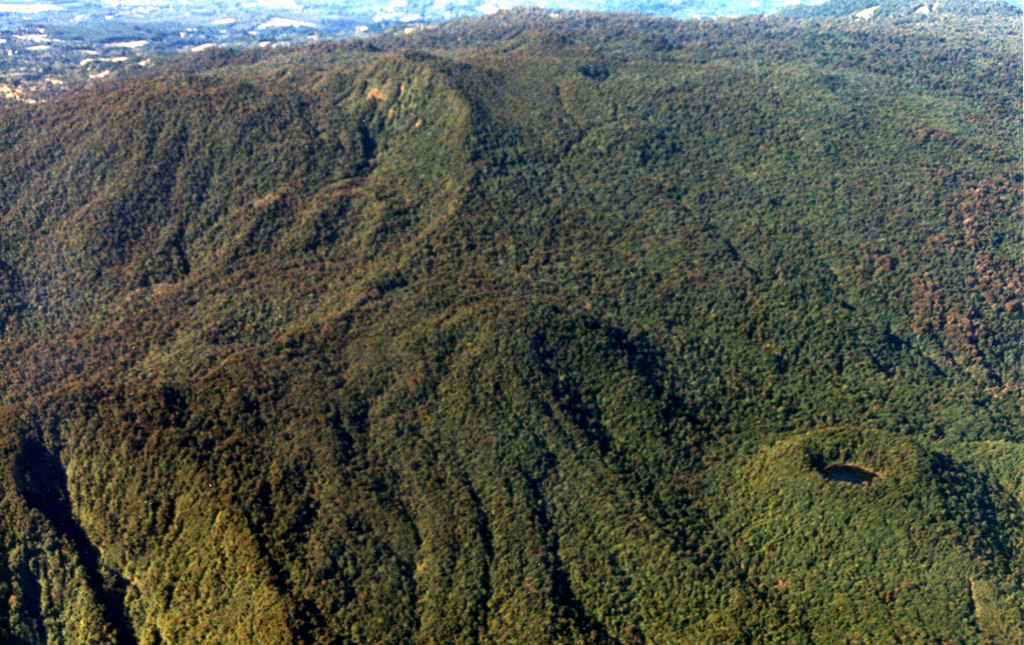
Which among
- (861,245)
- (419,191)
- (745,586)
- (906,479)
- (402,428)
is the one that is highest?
(419,191)

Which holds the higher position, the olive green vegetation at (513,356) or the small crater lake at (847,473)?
the olive green vegetation at (513,356)

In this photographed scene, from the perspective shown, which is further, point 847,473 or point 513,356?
point 513,356

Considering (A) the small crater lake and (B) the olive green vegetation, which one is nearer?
(B) the olive green vegetation

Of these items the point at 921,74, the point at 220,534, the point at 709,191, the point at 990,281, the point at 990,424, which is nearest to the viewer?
the point at 220,534

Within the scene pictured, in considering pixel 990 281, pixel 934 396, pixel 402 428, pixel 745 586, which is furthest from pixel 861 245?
pixel 402 428

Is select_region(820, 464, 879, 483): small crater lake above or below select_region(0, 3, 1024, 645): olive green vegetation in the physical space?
below

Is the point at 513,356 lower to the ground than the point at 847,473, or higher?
higher

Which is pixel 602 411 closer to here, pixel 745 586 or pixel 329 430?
pixel 745 586

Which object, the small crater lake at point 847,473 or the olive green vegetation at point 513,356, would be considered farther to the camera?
the small crater lake at point 847,473
